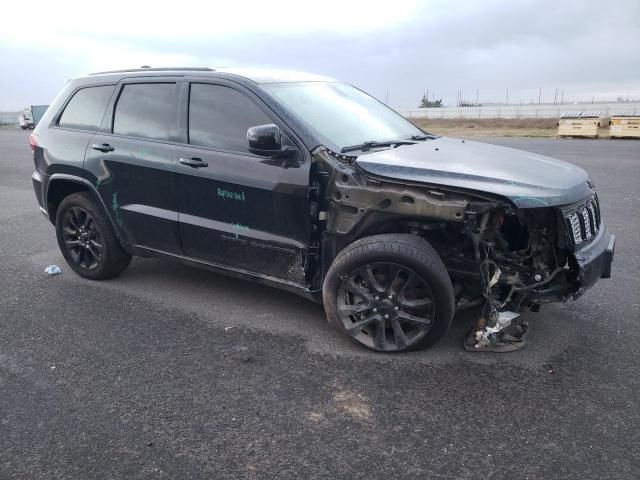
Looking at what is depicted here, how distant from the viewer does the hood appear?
3225mm

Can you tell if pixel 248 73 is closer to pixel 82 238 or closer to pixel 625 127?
pixel 82 238

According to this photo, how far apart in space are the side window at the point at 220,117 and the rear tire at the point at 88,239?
1347 mm

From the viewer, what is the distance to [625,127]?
23.3m

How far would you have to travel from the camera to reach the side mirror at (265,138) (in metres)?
3.61

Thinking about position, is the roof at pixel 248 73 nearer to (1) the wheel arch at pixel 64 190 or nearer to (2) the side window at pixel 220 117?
(2) the side window at pixel 220 117

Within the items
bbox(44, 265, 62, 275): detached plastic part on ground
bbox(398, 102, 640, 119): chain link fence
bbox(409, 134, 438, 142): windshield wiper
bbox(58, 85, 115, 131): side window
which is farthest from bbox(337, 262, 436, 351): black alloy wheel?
bbox(398, 102, 640, 119): chain link fence

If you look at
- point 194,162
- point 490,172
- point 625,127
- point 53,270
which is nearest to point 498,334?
point 490,172

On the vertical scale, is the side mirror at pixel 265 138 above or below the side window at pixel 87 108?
below

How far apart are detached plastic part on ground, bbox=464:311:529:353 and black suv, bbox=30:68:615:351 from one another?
34 millimetres

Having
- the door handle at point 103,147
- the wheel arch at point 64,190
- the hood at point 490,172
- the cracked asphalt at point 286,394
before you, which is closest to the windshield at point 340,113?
the hood at point 490,172

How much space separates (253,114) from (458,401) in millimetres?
2404

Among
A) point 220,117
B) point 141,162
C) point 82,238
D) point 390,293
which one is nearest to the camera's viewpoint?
point 390,293

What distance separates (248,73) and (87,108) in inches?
69.0

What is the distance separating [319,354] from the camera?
3.72 meters
